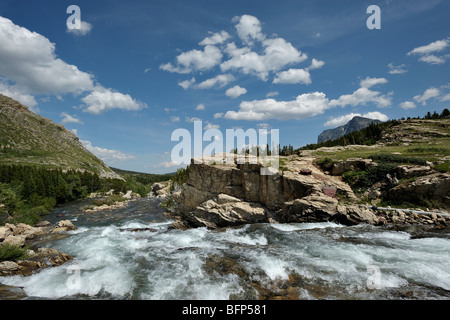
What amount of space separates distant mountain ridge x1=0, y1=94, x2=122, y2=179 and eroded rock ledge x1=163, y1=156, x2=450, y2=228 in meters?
128

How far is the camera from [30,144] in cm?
15088

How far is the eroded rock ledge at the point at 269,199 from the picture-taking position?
1902 centimetres

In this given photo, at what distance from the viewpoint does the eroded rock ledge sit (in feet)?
62.4

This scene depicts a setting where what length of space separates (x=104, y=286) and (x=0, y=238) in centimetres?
1891

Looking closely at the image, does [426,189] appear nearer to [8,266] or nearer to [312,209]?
[312,209]

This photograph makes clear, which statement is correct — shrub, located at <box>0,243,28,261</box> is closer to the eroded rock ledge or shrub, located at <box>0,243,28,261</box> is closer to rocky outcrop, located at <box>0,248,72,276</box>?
rocky outcrop, located at <box>0,248,72,276</box>

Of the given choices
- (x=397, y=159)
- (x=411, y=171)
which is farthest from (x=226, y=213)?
(x=397, y=159)

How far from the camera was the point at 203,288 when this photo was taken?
364 inches

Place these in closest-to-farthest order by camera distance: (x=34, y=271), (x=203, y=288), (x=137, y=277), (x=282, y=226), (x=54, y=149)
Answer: (x=203, y=288) < (x=137, y=277) < (x=34, y=271) < (x=282, y=226) < (x=54, y=149)

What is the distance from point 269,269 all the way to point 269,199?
515 inches

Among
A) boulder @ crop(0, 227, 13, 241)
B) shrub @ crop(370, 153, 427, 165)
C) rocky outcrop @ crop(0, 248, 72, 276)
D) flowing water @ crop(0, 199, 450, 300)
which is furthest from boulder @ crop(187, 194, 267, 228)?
boulder @ crop(0, 227, 13, 241)
